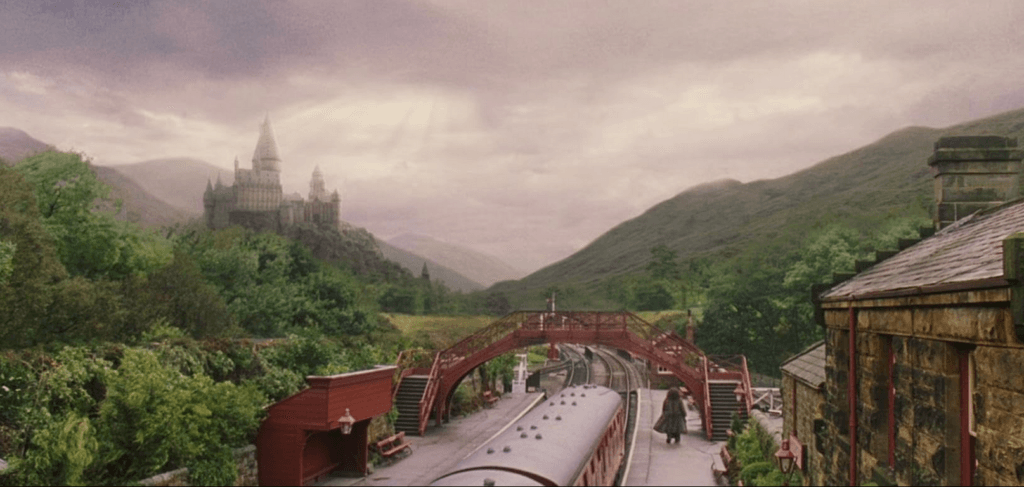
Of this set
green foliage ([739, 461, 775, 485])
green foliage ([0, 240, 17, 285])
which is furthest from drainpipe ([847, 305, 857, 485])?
green foliage ([0, 240, 17, 285])

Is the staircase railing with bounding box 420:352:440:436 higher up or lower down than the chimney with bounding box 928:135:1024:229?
lower down

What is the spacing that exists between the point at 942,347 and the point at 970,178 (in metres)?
6.94

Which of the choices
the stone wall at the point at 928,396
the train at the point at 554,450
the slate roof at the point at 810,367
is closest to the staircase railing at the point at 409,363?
the train at the point at 554,450

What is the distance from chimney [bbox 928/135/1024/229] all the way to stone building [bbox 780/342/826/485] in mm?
3128

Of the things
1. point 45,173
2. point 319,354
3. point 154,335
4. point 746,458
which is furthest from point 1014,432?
point 45,173

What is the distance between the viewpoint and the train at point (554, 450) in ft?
32.4

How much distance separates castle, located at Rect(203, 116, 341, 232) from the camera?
427 ft

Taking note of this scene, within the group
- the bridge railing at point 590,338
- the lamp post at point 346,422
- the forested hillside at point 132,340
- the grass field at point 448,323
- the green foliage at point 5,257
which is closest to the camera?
the forested hillside at point 132,340

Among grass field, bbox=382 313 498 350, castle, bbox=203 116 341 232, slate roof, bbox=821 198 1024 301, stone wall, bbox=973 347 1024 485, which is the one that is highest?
castle, bbox=203 116 341 232

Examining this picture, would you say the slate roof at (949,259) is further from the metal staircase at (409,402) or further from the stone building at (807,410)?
the metal staircase at (409,402)

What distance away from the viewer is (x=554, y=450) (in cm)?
1159

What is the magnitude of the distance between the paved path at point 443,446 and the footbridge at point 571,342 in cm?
100

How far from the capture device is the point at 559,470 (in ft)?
35.3

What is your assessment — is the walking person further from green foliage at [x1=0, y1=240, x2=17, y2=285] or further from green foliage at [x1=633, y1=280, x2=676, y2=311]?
green foliage at [x1=633, y1=280, x2=676, y2=311]
